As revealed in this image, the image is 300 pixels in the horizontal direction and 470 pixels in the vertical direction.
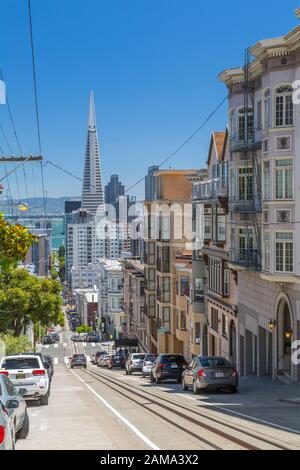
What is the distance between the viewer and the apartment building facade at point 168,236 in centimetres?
6844

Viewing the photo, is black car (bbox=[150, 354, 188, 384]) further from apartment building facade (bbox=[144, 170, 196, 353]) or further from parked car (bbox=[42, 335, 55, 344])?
parked car (bbox=[42, 335, 55, 344])

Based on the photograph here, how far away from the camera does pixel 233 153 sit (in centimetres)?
4041

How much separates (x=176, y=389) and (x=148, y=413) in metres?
11.4

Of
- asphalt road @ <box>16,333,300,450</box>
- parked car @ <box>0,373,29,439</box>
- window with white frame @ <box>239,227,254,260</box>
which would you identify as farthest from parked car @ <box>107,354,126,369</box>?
parked car @ <box>0,373,29,439</box>

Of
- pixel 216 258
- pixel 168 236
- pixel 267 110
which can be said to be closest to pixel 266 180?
pixel 267 110

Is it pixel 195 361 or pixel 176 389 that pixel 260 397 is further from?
pixel 176 389

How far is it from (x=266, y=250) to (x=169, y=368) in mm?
6700

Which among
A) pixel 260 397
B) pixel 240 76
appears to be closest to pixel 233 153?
pixel 240 76

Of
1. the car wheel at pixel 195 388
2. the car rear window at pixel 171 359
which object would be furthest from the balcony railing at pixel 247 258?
the car wheel at pixel 195 388

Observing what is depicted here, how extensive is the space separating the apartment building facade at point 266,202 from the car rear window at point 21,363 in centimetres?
1179

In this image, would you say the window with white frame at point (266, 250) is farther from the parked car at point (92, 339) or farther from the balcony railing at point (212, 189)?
the parked car at point (92, 339)

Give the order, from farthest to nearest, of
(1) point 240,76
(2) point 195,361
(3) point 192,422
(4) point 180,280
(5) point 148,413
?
(4) point 180,280
(1) point 240,76
(2) point 195,361
(5) point 148,413
(3) point 192,422

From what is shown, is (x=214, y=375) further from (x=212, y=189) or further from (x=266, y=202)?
(x=212, y=189)

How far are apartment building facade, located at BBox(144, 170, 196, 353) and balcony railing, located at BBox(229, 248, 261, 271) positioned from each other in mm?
26639
